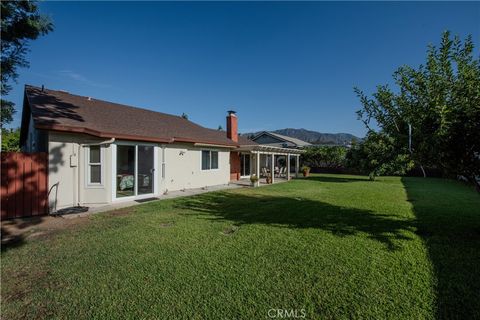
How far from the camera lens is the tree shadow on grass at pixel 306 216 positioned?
5699 millimetres

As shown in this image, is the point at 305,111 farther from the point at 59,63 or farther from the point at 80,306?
the point at 80,306

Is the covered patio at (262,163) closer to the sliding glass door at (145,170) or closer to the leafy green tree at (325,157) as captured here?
the leafy green tree at (325,157)

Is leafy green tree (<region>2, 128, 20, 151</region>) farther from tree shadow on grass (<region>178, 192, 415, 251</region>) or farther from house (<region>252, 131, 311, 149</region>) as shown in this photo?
house (<region>252, 131, 311, 149</region>)

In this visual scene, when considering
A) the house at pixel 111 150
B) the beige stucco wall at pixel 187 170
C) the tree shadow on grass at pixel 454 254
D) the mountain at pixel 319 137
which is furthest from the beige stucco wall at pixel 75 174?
the mountain at pixel 319 137

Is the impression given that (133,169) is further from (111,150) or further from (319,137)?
(319,137)

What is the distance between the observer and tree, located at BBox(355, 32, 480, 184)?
200 inches

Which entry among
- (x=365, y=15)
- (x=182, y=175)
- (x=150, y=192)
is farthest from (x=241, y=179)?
(x=365, y=15)

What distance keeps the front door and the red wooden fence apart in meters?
14.1

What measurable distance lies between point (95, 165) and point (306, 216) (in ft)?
25.6

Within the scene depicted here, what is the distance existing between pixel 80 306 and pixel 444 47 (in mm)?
8360

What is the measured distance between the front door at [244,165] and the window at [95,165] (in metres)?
12.4

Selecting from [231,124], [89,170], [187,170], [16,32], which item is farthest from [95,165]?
[231,124]

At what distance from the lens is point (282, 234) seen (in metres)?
5.57

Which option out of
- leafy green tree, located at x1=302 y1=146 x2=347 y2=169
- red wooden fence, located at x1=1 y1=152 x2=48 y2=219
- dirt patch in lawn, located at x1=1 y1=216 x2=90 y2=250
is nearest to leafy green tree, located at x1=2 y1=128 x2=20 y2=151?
red wooden fence, located at x1=1 y1=152 x2=48 y2=219
